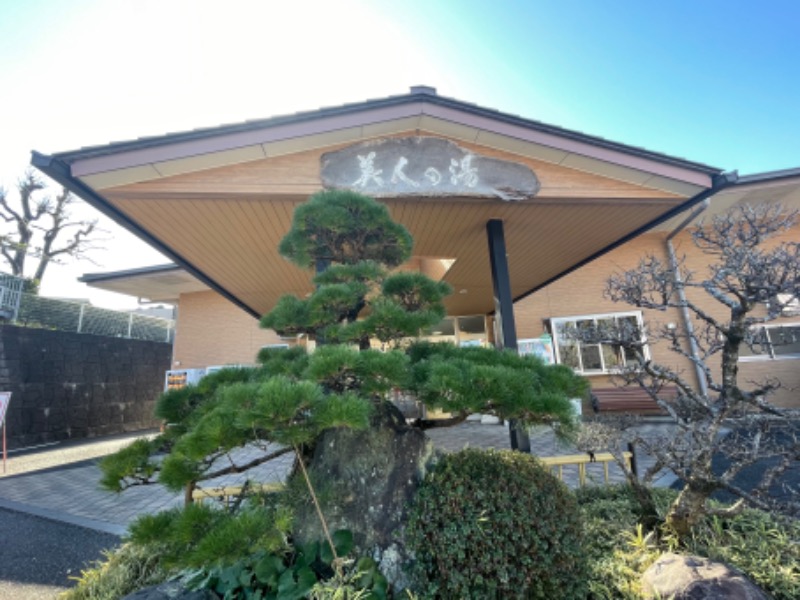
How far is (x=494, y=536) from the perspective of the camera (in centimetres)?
168

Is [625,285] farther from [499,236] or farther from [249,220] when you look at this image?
[249,220]

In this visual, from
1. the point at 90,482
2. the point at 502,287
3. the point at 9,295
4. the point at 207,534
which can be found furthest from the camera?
the point at 9,295

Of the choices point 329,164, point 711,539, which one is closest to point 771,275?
point 711,539

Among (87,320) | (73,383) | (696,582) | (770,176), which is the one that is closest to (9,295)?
(87,320)

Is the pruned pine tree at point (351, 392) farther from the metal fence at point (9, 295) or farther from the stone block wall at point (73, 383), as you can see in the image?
the metal fence at point (9, 295)

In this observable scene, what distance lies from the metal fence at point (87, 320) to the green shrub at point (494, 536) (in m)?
11.0

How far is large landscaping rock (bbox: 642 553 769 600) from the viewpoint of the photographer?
163cm

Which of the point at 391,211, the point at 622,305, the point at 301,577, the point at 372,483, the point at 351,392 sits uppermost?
the point at 391,211

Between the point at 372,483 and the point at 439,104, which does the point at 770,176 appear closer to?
the point at 439,104

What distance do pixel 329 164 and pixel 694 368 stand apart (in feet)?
28.8

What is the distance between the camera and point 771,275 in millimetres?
2049

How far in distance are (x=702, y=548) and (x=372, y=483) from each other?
2036 mm

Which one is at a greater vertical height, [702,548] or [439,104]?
[439,104]

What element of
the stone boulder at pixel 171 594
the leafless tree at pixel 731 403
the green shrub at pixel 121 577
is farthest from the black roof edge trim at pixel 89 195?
the leafless tree at pixel 731 403
